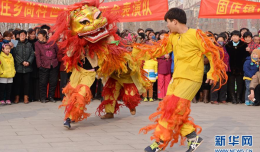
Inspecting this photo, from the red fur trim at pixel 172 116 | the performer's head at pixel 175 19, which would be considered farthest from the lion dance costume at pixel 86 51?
the red fur trim at pixel 172 116

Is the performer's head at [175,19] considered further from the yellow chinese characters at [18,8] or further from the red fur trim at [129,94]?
the yellow chinese characters at [18,8]

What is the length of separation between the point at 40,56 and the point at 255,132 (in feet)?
19.4

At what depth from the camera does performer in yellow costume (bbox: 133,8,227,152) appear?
5.18 metres

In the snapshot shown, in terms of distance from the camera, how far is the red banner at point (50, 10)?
11.2 m

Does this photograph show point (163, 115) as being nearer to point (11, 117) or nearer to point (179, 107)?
point (179, 107)

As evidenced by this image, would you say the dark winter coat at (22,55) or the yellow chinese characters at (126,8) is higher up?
the yellow chinese characters at (126,8)

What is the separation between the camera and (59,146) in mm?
5695

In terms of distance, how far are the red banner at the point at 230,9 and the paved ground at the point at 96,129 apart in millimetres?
2941

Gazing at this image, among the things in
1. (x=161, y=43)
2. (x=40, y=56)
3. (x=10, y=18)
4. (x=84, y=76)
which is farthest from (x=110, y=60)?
(x=10, y=18)


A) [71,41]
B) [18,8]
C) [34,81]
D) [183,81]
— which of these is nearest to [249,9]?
[34,81]

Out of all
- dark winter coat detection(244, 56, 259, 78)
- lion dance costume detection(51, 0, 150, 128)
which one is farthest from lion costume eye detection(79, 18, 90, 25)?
dark winter coat detection(244, 56, 259, 78)

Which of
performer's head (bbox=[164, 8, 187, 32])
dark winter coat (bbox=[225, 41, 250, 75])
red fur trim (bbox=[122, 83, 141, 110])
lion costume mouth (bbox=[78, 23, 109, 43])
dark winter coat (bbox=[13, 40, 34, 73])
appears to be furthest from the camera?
dark winter coat (bbox=[225, 41, 250, 75])

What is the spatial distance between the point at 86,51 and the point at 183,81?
253cm

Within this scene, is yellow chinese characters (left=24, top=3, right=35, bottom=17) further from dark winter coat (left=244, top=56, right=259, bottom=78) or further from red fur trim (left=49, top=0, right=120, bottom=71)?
dark winter coat (left=244, top=56, right=259, bottom=78)
